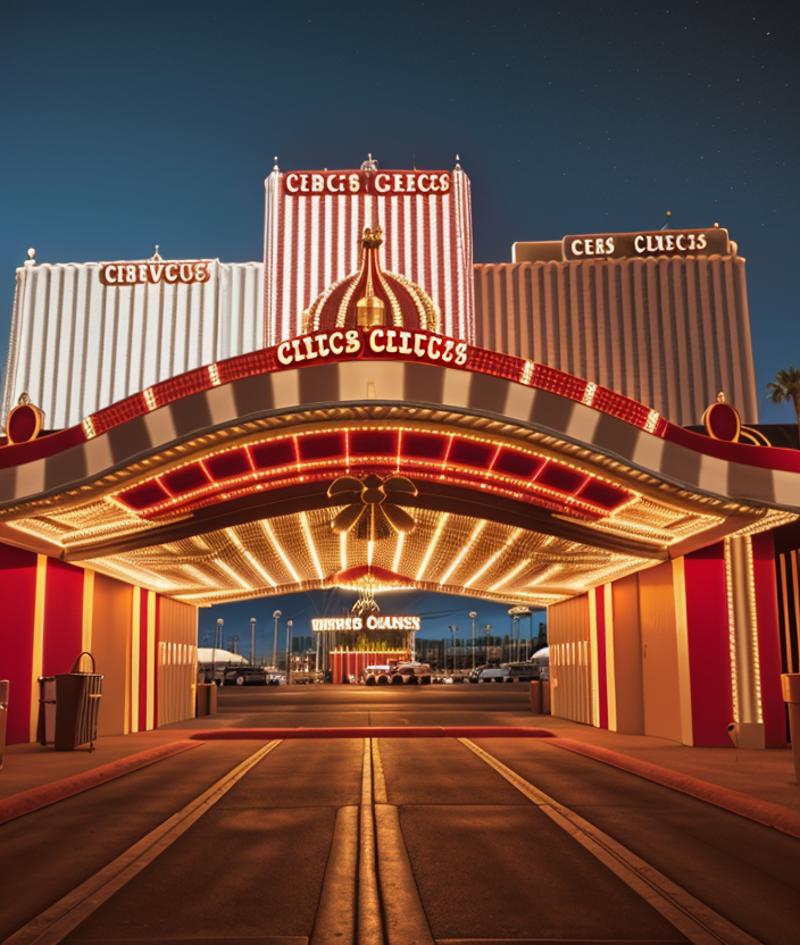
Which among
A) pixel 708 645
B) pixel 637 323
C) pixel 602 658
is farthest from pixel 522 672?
pixel 708 645

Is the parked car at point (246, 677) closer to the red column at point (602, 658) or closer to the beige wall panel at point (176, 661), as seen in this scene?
the beige wall panel at point (176, 661)

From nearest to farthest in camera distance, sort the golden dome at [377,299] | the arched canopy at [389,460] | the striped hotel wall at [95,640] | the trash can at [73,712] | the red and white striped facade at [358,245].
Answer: the arched canopy at [389,460] < the trash can at [73,712] < the striped hotel wall at [95,640] < the golden dome at [377,299] < the red and white striped facade at [358,245]

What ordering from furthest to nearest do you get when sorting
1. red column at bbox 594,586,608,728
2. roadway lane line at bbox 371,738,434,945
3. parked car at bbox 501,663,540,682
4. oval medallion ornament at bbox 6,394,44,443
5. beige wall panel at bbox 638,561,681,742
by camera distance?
parked car at bbox 501,663,540,682 → red column at bbox 594,586,608,728 → beige wall panel at bbox 638,561,681,742 → oval medallion ornament at bbox 6,394,44,443 → roadway lane line at bbox 371,738,434,945

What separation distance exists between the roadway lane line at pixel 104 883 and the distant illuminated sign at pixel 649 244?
77.9 meters

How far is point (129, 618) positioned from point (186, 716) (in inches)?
324

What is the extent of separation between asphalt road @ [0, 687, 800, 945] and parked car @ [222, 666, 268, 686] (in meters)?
67.7

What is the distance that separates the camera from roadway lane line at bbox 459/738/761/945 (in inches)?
275

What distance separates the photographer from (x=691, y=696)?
2148 centimetres

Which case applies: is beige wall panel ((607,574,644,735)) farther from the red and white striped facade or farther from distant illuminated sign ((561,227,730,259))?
distant illuminated sign ((561,227,730,259))

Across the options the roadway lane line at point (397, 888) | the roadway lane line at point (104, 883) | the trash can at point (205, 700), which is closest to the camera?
the roadway lane line at point (397, 888)

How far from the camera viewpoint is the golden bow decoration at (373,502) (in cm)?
2098

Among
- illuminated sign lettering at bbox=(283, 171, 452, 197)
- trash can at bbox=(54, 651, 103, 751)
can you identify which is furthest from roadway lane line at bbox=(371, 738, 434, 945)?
illuminated sign lettering at bbox=(283, 171, 452, 197)

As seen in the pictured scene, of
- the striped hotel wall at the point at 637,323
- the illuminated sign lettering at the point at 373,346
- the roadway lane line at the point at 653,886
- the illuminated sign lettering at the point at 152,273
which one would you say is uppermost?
the illuminated sign lettering at the point at 152,273

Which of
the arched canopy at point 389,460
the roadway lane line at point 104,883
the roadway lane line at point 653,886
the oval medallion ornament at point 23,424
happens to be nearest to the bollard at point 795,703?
the arched canopy at point 389,460
